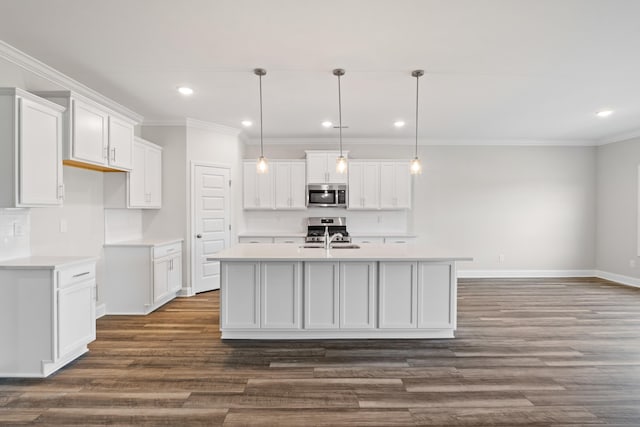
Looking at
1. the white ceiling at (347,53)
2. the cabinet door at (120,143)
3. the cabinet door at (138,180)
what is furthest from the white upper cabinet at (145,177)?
the white ceiling at (347,53)

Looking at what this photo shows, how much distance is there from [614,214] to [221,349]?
713 centimetres

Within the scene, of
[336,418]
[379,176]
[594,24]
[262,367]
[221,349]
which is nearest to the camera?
[336,418]

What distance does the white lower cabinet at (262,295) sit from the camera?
3.45 m

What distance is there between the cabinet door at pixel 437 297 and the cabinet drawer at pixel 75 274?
10.3ft

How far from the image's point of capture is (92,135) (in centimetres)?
348

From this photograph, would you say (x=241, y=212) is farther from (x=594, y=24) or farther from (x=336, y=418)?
(x=594, y=24)

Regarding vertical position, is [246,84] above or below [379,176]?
above

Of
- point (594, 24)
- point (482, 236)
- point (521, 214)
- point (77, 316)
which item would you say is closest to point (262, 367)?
point (77, 316)

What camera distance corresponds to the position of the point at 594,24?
98.6 inches

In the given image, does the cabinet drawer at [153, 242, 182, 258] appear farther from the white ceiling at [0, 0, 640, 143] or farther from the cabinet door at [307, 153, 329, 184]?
the cabinet door at [307, 153, 329, 184]

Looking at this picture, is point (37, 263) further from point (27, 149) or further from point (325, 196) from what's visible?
point (325, 196)

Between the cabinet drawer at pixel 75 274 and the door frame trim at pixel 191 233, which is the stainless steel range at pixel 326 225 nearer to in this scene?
the door frame trim at pixel 191 233

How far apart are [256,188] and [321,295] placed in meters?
3.25

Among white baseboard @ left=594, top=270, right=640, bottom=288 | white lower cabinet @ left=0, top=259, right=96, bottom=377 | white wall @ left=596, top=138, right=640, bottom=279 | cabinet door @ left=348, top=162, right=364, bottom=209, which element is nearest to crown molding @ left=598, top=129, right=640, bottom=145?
white wall @ left=596, top=138, right=640, bottom=279
